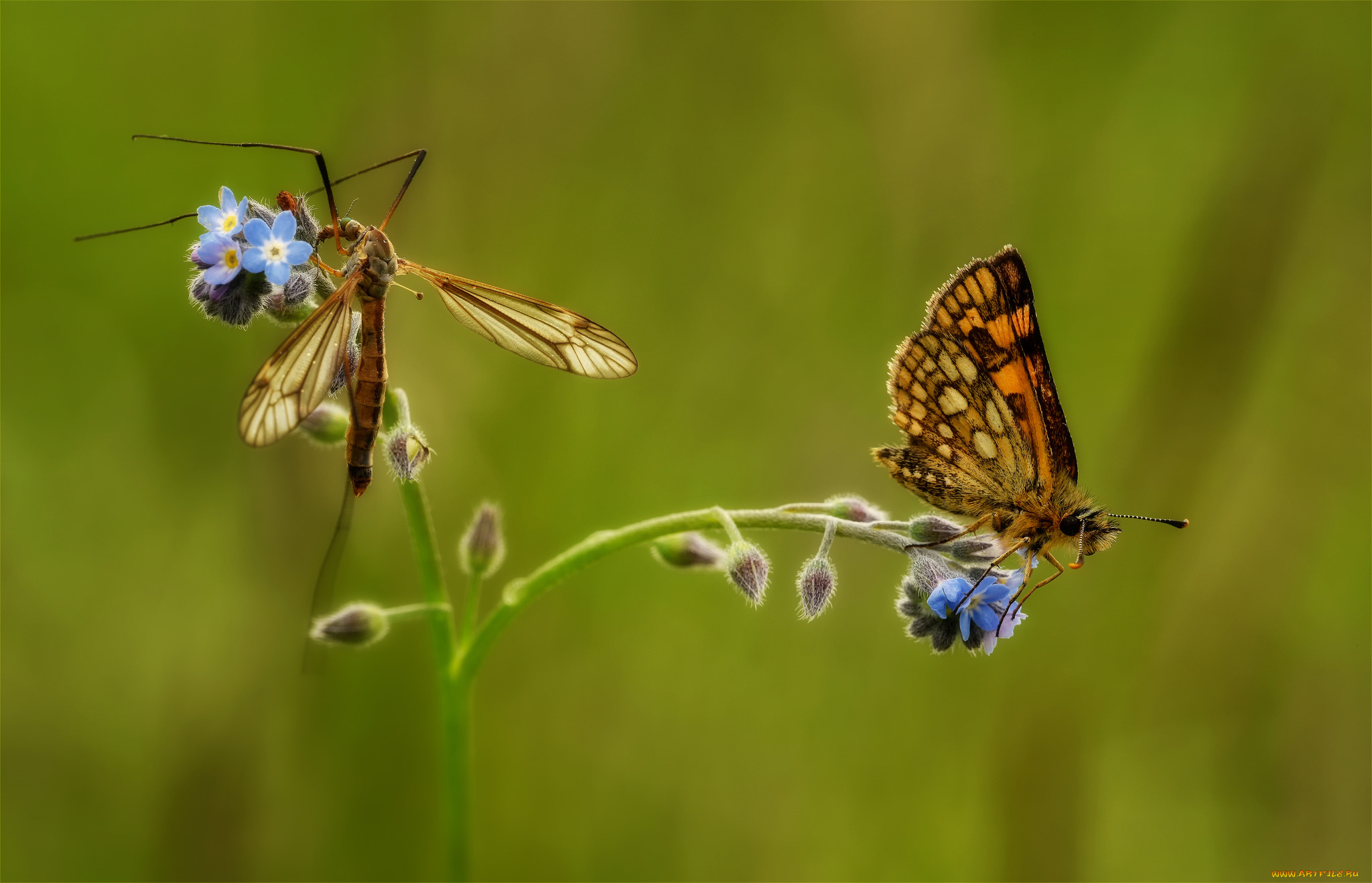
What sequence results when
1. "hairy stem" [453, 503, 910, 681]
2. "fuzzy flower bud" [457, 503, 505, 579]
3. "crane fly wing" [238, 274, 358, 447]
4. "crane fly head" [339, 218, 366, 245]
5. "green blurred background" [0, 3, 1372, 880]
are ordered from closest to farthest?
1. "crane fly wing" [238, 274, 358, 447]
2. "hairy stem" [453, 503, 910, 681]
3. "crane fly head" [339, 218, 366, 245]
4. "fuzzy flower bud" [457, 503, 505, 579]
5. "green blurred background" [0, 3, 1372, 880]

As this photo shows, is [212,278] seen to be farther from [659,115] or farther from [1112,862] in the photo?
[1112,862]

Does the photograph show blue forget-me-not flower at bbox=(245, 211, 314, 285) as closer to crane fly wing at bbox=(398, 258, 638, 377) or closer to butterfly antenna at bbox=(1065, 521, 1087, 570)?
crane fly wing at bbox=(398, 258, 638, 377)

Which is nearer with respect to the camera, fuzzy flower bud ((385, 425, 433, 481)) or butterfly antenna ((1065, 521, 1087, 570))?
fuzzy flower bud ((385, 425, 433, 481))

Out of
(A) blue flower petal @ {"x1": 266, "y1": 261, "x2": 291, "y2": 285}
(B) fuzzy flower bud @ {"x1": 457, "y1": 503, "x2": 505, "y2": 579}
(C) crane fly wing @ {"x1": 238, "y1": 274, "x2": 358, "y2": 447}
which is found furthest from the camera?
(B) fuzzy flower bud @ {"x1": 457, "y1": 503, "x2": 505, "y2": 579}

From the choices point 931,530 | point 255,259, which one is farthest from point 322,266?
point 931,530

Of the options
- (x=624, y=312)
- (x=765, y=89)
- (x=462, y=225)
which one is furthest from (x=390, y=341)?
(x=765, y=89)

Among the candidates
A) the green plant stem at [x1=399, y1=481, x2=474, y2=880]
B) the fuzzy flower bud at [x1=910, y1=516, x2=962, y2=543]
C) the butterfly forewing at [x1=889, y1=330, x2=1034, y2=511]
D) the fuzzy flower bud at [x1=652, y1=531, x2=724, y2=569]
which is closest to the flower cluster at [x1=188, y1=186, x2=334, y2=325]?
the green plant stem at [x1=399, y1=481, x2=474, y2=880]
